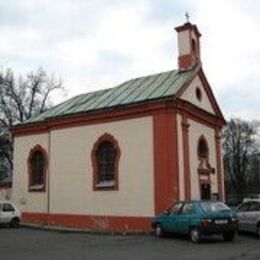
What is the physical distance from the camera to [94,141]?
95.3 ft

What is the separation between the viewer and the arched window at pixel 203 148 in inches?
1158

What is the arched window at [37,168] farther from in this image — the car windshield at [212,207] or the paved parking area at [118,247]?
the car windshield at [212,207]

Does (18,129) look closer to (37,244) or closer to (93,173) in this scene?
(93,173)

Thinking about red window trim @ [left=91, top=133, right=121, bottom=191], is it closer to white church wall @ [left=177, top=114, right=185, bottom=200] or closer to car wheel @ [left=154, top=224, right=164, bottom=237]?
white church wall @ [left=177, top=114, right=185, bottom=200]

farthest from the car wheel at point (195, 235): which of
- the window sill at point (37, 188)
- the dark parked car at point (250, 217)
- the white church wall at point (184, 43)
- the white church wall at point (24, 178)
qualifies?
the window sill at point (37, 188)

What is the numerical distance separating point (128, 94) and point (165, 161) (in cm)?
575

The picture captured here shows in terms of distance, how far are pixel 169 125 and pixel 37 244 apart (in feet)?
28.7

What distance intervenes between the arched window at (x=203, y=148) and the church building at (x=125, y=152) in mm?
55

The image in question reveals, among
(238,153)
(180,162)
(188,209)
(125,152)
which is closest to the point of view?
(188,209)

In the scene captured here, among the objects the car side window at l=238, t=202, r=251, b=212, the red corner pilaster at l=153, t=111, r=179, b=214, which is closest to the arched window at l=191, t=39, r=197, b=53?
the red corner pilaster at l=153, t=111, r=179, b=214

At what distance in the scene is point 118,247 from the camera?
19078mm

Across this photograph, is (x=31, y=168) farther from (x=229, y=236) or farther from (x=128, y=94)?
(x=229, y=236)

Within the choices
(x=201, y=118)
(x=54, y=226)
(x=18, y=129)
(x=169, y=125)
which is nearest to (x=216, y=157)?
(x=201, y=118)

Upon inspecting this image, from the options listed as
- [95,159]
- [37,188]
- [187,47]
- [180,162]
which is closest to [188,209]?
[180,162]
